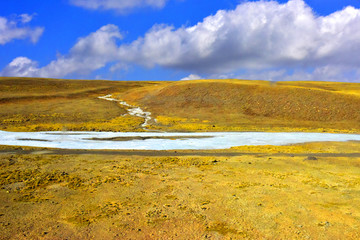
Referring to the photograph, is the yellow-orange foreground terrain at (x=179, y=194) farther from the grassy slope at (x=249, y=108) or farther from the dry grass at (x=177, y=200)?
the grassy slope at (x=249, y=108)

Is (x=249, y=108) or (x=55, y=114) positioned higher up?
(x=249, y=108)

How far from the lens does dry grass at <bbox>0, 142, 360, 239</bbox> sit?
717 centimetres

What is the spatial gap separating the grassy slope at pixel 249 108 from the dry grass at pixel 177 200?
2242cm

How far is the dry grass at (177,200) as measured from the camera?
7.17 meters

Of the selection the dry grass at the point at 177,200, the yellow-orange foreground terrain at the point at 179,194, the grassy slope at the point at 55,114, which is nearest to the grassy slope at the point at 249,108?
the grassy slope at the point at 55,114

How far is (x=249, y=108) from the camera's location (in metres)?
49.6

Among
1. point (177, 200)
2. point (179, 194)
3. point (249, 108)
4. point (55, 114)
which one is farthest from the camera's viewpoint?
point (249, 108)

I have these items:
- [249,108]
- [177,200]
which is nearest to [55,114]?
[249,108]

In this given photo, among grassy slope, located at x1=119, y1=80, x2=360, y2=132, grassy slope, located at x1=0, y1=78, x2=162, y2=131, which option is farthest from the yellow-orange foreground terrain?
grassy slope, located at x1=119, y1=80, x2=360, y2=132

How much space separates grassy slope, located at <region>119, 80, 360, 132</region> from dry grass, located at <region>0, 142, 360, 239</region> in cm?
2242

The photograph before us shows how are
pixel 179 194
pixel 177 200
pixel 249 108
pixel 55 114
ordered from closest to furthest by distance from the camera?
1. pixel 177 200
2. pixel 179 194
3. pixel 55 114
4. pixel 249 108

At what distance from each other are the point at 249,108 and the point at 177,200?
42470 millimetres

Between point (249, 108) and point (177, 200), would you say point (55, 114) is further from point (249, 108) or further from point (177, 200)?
point (177, 200)

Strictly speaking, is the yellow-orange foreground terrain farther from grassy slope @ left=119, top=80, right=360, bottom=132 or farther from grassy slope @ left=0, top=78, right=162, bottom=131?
grassy slope @ left=119, top=80, right=360, bottom=132
